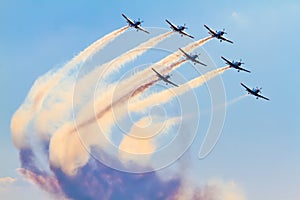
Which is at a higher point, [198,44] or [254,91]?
[198,44]

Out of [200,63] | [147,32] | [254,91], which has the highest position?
[147,32]

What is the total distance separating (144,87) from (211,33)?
16.5 m

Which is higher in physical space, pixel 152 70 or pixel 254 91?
pixel 152 70

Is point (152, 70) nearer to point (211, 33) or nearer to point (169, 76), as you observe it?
point (169, 76)

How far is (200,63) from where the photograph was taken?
112 meters

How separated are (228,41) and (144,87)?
60.0 ft

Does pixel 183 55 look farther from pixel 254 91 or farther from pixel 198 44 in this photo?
pixel 254 91

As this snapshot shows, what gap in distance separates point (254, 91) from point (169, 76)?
16.5m

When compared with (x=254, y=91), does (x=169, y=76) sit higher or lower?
higher

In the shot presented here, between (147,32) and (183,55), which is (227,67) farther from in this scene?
(147,32)

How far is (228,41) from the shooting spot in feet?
371

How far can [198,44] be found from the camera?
11462 cm

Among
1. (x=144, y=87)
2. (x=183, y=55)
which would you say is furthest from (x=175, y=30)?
(x=144, y=87)

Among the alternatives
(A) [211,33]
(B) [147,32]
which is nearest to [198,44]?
(A) [211,33]
